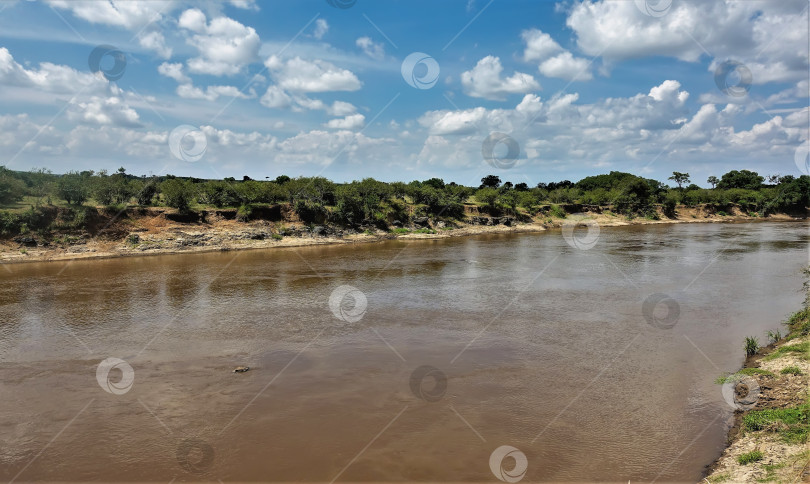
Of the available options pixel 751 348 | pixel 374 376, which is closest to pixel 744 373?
pixel 751 348

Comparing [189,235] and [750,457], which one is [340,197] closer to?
[189,235]

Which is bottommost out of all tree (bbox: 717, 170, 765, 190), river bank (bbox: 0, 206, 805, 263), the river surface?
the river surface

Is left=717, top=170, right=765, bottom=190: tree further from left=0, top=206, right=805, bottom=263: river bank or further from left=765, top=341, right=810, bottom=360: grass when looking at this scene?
left=765, top=341, right=810, bottom=360: grass

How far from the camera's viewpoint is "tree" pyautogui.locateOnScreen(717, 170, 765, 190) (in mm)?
122500

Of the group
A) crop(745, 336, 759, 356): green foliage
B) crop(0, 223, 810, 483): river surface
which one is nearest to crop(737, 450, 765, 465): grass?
crop(0, 223, 810, 483): river surface

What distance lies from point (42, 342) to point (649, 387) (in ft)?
68.1

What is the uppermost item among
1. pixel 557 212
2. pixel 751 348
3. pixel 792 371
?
pixel 557 212

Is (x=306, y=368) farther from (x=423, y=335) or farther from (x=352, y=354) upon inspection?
(x=423, y=335)

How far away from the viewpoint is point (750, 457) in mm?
7973

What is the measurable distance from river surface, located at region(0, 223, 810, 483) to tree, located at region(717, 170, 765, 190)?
122m

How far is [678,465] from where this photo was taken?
27.7 feet

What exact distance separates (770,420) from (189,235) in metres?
46.0

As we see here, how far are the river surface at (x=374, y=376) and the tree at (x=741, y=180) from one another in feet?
400

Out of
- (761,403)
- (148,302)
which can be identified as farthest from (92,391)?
(761,403)
